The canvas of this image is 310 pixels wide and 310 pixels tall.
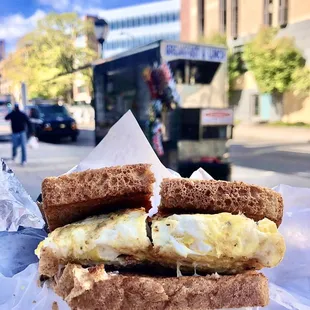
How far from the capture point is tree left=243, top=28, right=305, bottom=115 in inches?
677

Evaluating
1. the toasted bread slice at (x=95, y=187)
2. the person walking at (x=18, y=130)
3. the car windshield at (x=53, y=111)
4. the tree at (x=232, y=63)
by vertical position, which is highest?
the tree at (x=232, y=63)

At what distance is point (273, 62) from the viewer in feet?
60.8

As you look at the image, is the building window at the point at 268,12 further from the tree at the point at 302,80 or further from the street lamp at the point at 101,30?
the street lamp at the point at 101,30

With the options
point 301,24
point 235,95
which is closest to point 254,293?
point 301,24

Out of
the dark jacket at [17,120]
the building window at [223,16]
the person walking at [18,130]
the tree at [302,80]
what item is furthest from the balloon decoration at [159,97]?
the tree at [302,80]

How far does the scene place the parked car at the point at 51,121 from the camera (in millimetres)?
11359

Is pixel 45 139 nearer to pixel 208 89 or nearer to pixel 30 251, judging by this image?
pixel 208 89

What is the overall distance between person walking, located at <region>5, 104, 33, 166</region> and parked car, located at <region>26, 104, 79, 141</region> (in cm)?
138

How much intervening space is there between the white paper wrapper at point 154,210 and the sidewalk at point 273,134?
12731mm

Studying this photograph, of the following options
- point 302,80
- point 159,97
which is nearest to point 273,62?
point 302,80

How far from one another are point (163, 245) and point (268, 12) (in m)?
15.2

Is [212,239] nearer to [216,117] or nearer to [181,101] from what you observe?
[216,117]

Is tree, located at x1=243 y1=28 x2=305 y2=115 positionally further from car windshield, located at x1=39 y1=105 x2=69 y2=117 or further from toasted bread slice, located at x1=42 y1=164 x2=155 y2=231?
toasted bread slice, located at x1=42 y1=164 x2=155 y2=231

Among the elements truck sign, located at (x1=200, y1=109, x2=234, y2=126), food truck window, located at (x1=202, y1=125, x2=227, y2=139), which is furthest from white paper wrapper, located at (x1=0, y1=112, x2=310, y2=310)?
food truck window, located at (x1=202, y1=125, x2=227, y2=139)
